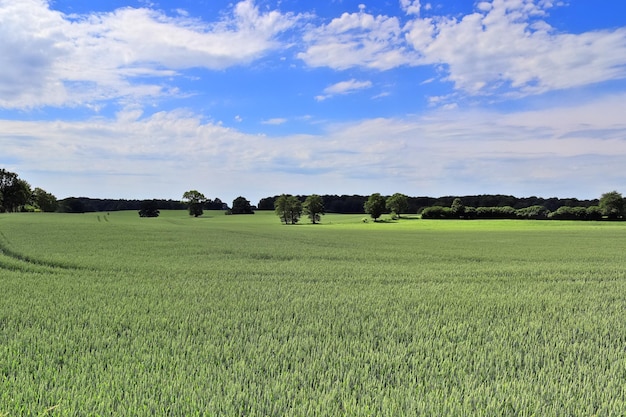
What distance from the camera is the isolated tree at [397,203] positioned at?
98688 millimetres

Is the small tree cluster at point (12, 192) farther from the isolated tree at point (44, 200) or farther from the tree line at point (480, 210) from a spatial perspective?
the tree line at point (480, 210)

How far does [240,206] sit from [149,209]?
79.2 feet

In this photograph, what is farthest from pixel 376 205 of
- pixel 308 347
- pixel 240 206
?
pixel 308 347

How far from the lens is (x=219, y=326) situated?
730 centimetres

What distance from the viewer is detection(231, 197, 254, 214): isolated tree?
118 metres

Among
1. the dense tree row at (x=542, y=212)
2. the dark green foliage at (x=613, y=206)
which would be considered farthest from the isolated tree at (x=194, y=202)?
the dark green foliage at (x=613, y=206)

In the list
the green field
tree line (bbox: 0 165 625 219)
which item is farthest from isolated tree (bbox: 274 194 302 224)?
the green field

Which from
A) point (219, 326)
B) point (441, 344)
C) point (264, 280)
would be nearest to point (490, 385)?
point (441, 344)

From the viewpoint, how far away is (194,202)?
105m

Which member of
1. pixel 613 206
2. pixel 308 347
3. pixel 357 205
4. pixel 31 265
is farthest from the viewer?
pixel 357 205

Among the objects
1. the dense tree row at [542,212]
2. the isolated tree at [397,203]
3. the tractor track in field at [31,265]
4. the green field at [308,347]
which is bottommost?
the tractor track in field at [31,265]

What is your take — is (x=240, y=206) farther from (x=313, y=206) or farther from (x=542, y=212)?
(x=542, y=212)

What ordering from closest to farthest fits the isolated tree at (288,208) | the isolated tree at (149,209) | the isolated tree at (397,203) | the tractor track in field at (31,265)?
the tractor track in field at (31,265) < the isolated tree at (288,208) < the isolated tree at (397,203) < the isolated tree at (149,209)

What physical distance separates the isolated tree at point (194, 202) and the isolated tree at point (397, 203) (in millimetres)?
45706
